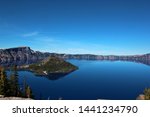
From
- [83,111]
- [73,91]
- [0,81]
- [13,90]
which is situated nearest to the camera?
[83,111]

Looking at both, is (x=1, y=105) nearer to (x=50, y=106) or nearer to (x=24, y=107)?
(x=24, y=107)

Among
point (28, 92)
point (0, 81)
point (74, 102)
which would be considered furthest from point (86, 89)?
point (74, 102)

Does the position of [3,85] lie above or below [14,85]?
above

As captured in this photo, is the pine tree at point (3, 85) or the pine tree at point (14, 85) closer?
the pine tree at point (3, 85)

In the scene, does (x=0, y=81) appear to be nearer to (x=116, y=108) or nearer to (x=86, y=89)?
(x=116, y=108)

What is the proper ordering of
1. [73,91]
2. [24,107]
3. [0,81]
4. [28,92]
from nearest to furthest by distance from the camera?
[24,107]
[0,81]
[28,92]
[73,91]

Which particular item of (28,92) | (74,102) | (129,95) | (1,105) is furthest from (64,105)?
(129,95)

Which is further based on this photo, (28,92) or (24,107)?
(28,92)

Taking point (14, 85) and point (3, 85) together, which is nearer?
point (3, 85)

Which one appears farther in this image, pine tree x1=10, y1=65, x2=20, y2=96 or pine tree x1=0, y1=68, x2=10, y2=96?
pine tree x1=10, y1=65, x2=20, y2=96

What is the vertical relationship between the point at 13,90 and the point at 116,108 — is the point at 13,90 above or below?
below

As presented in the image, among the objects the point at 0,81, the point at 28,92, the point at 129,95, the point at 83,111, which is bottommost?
the point at 129,95
